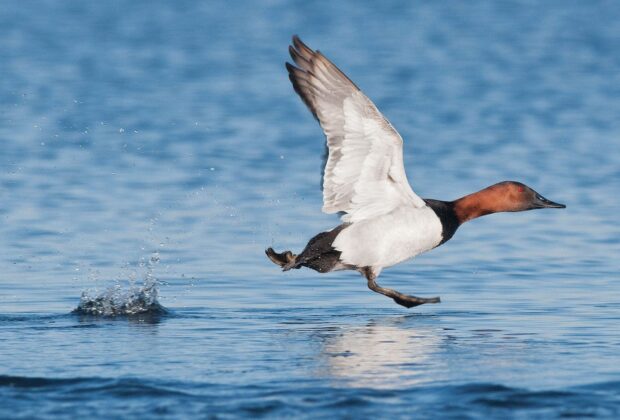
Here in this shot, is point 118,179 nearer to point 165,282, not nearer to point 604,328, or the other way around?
point 165,282

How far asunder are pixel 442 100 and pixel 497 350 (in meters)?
17.0

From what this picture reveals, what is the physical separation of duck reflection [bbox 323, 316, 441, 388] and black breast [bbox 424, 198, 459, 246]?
714mm

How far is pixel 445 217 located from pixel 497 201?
946mm

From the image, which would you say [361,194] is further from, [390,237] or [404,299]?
[404,299]

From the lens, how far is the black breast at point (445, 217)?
10.5 m

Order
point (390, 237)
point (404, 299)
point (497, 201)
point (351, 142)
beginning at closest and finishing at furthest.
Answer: point (351, 142)
point (390, 237)
point (404, 299)
point (497, 201)

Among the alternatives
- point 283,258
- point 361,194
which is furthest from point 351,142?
point 283,258

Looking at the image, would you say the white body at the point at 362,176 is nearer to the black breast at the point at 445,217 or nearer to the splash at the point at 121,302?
the black breast at the point at 445,217

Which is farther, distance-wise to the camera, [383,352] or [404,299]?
[404,299]

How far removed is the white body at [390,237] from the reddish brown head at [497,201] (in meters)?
0.59

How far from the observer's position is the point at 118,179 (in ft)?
56.7

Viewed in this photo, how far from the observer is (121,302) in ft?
35.5

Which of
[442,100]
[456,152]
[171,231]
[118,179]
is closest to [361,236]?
[171,231]

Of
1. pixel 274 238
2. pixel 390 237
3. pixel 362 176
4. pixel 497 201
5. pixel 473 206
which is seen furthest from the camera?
pixel 274 238
